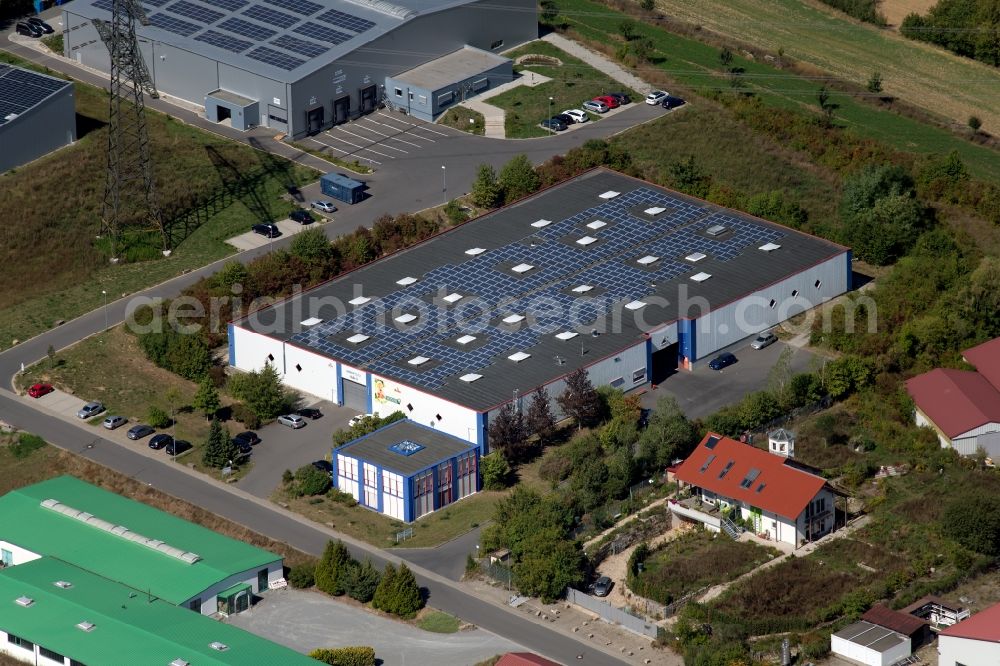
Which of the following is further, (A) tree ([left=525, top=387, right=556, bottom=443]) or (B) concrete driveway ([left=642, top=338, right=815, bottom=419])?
(B) concrete driveway ([left=642, top=338, right=815, bottom=419])

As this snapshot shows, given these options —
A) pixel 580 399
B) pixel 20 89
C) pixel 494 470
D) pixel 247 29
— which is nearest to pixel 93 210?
pixel 20 89

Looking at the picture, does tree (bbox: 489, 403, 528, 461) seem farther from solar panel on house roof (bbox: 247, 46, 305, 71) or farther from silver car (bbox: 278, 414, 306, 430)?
solar panel on house roof (bbox: 247, 46, 305, 71)

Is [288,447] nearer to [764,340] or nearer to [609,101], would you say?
[764,340]

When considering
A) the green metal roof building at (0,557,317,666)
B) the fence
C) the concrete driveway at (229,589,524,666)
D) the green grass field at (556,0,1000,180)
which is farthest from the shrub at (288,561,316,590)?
the green grass field at (556,0,1000,180)

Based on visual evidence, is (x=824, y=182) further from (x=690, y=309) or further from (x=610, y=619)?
(x=610, y=619)

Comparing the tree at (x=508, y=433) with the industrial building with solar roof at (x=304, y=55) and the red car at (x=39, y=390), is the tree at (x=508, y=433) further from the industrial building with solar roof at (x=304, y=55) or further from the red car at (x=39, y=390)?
the industrial building with solar roof at (x=304, y=55)

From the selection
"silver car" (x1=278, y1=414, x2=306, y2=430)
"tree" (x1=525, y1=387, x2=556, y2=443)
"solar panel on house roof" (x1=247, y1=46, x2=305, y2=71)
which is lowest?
"silver car" (x1=278, y1=414, x2=306, y2=430)

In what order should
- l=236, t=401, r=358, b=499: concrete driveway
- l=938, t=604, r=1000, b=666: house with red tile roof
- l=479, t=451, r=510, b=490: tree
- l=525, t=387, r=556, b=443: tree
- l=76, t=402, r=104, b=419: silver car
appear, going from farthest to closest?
l=76, t=402, r=104, b=419: silver car → l=525, t=387, r=556, b=443: tree → l=236, t=401, r=358, b=499: concrete driveway → l=479, t=451, r=510, b=490: tree → l=938, t=604, r=1000, b=666: house with red tile roof
